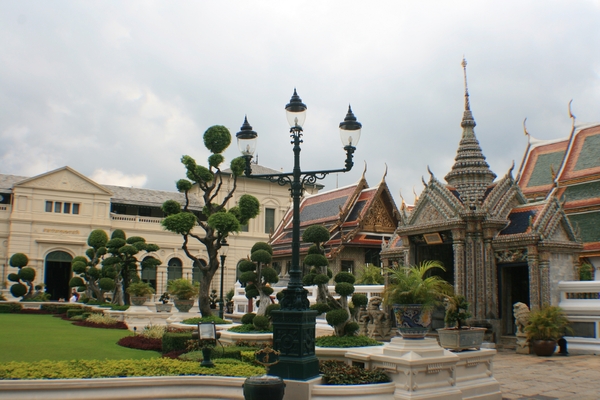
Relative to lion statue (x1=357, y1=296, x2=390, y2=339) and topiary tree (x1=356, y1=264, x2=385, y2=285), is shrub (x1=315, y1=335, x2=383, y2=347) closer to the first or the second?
lion statue (x1=357, y1=296, x2=390, y2=339)

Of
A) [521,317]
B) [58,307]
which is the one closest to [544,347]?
[521,317]

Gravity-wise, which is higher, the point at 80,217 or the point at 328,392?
the point at 80,217

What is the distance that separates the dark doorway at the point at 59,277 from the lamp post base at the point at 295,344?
123 ft

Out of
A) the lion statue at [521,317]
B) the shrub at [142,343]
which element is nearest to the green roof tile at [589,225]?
the lion statue at [521,317]

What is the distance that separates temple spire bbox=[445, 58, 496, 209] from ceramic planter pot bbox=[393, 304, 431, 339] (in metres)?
8.55

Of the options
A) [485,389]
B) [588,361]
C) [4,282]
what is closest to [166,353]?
[485,389]

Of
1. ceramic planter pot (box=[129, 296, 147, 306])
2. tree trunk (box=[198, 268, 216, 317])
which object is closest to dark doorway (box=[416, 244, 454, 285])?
tree trunk (box=[198, 268, 216, 317])

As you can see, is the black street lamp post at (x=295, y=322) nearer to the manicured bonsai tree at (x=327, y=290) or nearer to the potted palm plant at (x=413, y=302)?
the potted palm plant at (x=413, y=302)

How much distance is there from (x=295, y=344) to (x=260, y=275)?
704 centimetres

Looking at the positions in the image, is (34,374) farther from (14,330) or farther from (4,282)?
(4,282)

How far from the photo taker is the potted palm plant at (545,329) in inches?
506

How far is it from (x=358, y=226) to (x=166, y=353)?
569 inches

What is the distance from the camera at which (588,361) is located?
476 inches

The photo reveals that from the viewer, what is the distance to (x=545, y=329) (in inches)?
506
